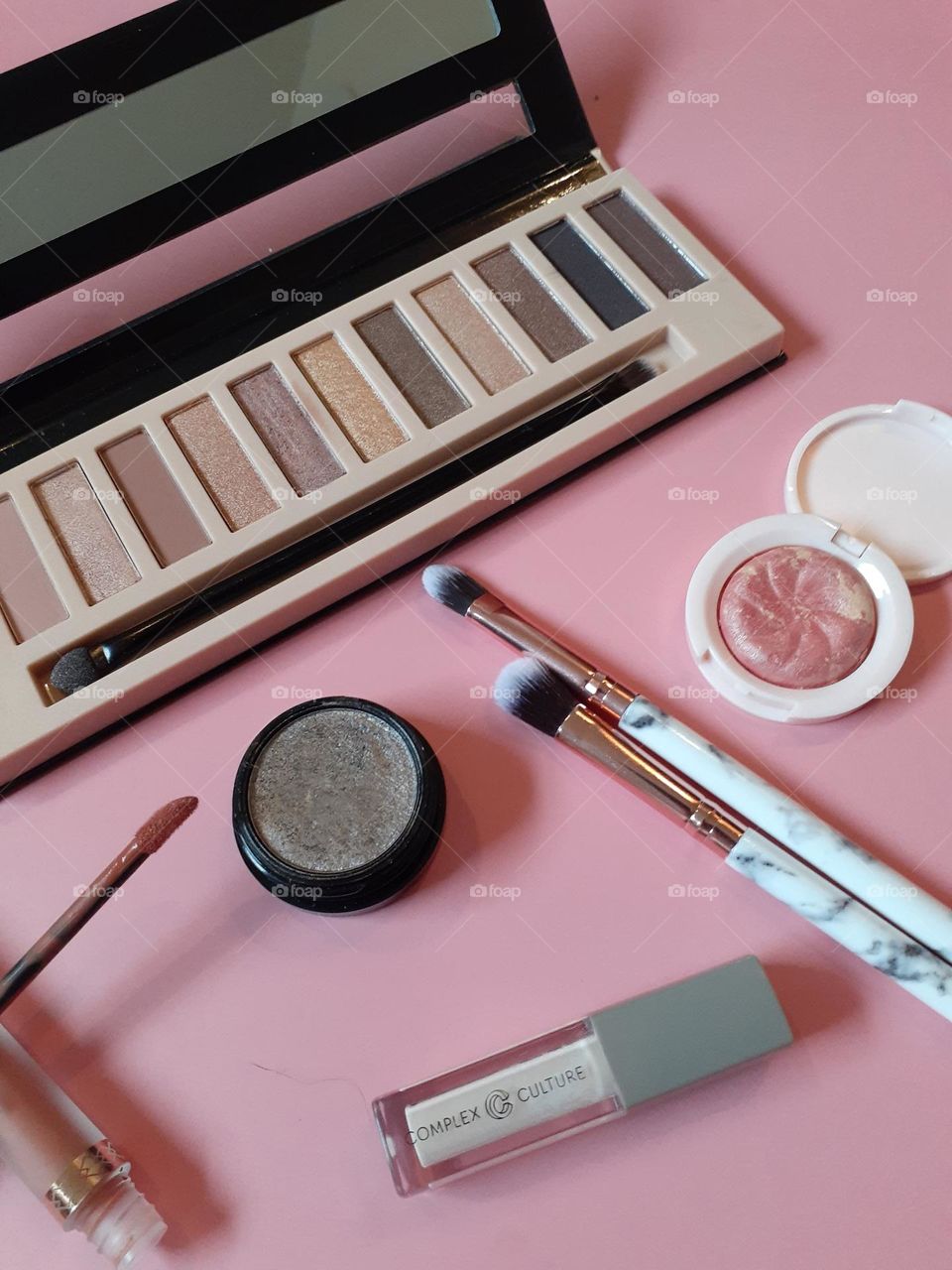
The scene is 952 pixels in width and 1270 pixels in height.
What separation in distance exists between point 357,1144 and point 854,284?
76 centimetres

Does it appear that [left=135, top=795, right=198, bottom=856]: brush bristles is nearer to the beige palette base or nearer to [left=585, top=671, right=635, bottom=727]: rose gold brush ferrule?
the beige palette base

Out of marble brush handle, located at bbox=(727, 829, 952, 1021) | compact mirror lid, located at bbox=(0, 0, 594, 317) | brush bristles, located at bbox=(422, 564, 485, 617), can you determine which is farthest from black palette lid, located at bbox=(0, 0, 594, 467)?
marble brush handle, located at bbox=(727, 829, 952, 1021)

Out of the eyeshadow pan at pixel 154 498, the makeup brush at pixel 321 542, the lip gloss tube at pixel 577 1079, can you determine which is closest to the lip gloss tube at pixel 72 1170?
the lip gloss tube at pixel 577 1079

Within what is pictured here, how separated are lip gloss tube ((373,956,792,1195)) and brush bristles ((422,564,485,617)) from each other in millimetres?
297

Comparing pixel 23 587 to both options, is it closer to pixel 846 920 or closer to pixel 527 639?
pixel 527 639

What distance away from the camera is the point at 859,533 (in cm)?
83

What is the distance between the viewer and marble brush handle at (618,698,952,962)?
0.69 meters

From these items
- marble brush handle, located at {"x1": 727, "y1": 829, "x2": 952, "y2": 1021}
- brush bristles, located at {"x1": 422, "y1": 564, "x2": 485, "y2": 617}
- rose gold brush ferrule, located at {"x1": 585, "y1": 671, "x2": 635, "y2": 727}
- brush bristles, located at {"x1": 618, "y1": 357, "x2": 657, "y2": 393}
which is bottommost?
marble brush handle, located at {"x1": 727, "y1": 829, "x2": 952, "y2": 1021}

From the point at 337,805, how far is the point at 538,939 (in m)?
0.16

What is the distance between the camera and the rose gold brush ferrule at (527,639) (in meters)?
0.78

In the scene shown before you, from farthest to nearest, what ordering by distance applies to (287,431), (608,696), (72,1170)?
(287,431)
(608,696)
(72,1170)

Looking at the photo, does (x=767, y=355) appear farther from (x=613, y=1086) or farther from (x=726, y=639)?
(x=613, y=1086)

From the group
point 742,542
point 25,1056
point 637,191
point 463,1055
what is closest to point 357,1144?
point 463,1055

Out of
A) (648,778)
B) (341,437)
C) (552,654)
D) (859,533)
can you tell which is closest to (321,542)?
(341,437)
